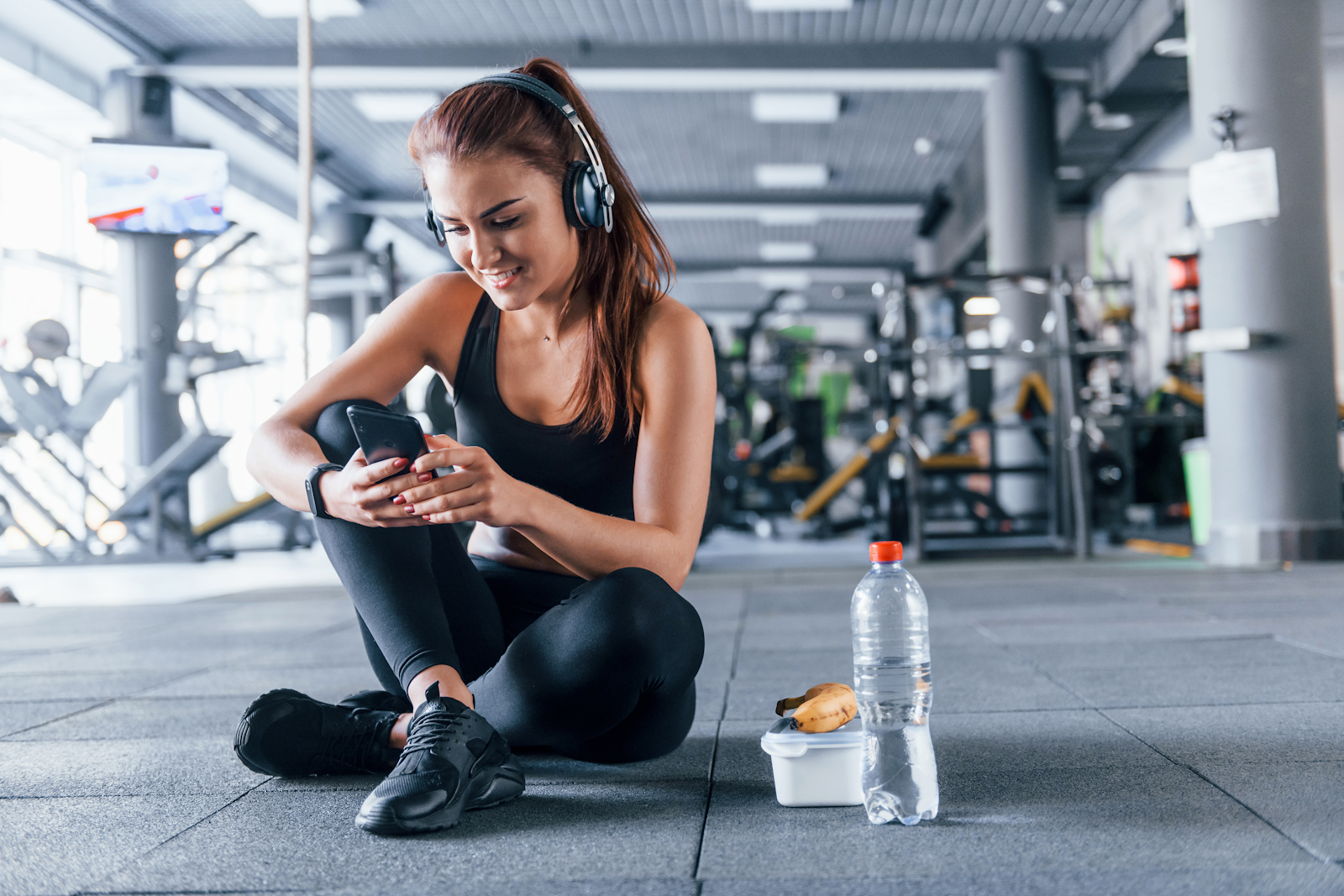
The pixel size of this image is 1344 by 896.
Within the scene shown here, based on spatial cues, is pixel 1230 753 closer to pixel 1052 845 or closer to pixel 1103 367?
pixel 1052 845

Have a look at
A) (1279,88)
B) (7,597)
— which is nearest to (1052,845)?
(1279,88)

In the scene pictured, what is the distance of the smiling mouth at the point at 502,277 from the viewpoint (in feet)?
4.90

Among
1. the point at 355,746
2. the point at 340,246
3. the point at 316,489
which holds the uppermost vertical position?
the point at 340,246

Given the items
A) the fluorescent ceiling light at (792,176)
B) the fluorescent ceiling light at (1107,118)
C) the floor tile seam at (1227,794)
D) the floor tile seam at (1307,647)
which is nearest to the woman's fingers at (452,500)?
the floor tile seam at (1227,794)

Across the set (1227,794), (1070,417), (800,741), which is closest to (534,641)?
(800,741)

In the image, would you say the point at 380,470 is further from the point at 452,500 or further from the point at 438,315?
the point at 438,315

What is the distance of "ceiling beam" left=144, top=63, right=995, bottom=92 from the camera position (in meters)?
8.34

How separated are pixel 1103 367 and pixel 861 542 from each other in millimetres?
2238

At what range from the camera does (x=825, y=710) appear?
1.39 metres

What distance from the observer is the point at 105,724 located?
7.14 feet

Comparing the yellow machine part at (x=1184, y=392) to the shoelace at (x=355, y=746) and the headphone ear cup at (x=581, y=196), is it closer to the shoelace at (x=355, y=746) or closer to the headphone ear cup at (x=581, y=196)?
the headphone ear cup at (x=581, y=196)

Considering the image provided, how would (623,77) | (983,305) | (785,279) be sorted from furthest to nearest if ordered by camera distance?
1. (785,279)
2. (983,305)
3. (623,77)

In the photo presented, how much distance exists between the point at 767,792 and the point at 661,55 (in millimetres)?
7572

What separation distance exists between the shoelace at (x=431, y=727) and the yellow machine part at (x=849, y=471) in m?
4.84
